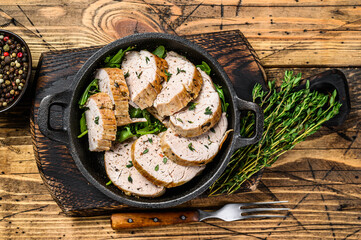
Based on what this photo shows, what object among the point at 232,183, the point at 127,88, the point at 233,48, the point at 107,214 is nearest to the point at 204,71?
the point at 233,48

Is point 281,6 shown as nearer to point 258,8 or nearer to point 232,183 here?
point 258,8

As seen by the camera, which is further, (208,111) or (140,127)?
(140,127)

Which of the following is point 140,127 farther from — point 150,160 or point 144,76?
point 144,76

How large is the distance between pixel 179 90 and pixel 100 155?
0.71m

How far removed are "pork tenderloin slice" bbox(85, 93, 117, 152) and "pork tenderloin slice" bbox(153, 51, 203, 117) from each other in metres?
0.28

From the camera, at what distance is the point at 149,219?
222 cm

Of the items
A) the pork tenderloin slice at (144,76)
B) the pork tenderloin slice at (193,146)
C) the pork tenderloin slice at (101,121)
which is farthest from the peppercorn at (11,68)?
the pork tenderloin slice at (193,146)

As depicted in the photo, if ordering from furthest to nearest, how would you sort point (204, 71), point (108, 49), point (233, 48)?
point (233, 48) < point (204, 71) < point (108, 49)

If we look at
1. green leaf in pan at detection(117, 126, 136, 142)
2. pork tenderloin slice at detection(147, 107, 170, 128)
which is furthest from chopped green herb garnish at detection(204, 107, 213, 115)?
green leaf in pan at detection(117, 126, 136, 142)

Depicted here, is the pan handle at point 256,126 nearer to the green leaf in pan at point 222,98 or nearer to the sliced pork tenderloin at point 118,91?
the green leaf in pan at point 222,98

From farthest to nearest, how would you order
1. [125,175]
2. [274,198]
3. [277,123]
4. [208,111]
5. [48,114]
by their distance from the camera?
[274,198], [277,123], [125,175], [208,111], [48,114]

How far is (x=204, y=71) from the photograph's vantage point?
2.09 metres

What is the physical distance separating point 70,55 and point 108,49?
45 centimetres

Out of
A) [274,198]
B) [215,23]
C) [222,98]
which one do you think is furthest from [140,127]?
[274,198]
